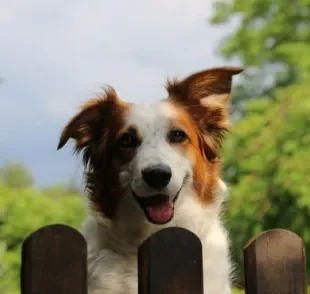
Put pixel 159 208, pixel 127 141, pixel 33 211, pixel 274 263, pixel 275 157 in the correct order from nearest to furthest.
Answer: pixel 274 263
pixel 159 208
pixel 127 141
pixel 33 211
pixel 275 157

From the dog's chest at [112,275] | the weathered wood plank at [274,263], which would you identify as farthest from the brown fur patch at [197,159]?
the weathered wood plank at [274,263]

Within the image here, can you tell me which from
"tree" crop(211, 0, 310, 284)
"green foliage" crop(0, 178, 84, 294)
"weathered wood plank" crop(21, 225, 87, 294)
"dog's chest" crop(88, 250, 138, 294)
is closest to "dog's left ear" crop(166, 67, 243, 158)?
"dog's chest" crop(88, 250, 138, 294)

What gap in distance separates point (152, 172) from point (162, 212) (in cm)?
22

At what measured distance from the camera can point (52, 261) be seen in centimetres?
184

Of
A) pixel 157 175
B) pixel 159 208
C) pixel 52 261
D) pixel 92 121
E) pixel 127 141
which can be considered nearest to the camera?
pixel 52 261

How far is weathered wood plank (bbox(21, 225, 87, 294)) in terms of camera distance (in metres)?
1.83

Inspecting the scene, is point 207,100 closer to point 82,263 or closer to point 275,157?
point 82,263

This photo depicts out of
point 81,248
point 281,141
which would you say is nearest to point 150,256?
point 81,248

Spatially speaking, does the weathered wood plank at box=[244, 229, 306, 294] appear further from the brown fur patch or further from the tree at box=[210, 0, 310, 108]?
the tree at box=[210, 0, 310, 108]

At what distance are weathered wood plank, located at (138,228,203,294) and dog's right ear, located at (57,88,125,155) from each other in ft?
5.35

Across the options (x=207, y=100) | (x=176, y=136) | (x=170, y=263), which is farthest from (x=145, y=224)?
(x=170, y=263)

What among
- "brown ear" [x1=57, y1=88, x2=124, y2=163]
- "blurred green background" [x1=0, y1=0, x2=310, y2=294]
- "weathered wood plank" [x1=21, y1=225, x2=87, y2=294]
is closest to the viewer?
"weathered wood plank" [x1=21, y1=225, x2=87, y2=294]

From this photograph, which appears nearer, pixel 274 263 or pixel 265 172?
pixel 274 263

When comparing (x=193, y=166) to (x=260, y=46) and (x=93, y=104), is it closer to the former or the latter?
(x=93, y=104)
